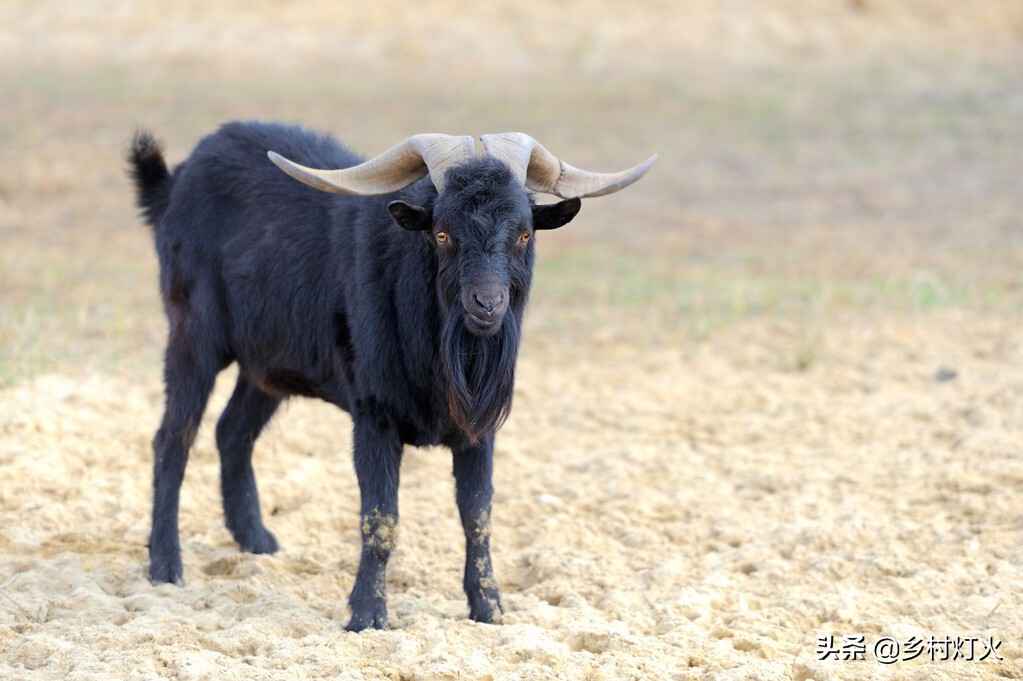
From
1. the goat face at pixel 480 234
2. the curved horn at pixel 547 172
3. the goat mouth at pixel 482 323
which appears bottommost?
the goat mouth at pixel 482 323

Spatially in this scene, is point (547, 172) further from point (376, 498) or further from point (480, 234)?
point (376, 498)

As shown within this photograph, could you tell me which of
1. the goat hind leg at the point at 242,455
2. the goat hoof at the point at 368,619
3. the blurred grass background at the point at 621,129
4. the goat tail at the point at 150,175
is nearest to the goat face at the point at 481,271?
the goat hoof at the point at 368,619

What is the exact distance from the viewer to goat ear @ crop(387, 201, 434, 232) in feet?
18.2

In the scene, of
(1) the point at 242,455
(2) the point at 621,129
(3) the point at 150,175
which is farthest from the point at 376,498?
(2) the point at 621,129

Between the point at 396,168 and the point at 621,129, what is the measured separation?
49.6 ft

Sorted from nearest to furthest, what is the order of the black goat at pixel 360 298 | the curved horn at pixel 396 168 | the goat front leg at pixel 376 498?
1. the black goat at pixel 360 298
2. the curved horn at pixel 396 168
3. the goat front leg at pixel 376 498

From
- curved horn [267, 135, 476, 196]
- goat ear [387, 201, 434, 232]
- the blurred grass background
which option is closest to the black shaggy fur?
goat ear [387, 201, 434, 232]

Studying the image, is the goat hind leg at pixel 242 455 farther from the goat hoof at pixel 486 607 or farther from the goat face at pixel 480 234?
the goat face at pixel 480 234

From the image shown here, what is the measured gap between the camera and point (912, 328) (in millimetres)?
11211

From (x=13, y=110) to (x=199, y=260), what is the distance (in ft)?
51.1

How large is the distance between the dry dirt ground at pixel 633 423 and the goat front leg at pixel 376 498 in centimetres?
27

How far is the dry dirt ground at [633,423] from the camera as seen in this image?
223 inches

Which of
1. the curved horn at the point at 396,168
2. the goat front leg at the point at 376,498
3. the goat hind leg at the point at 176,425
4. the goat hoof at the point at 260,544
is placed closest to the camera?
the curved horn at the point at 396,168

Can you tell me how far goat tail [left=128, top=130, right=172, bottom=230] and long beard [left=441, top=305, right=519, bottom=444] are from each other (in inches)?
94.4
